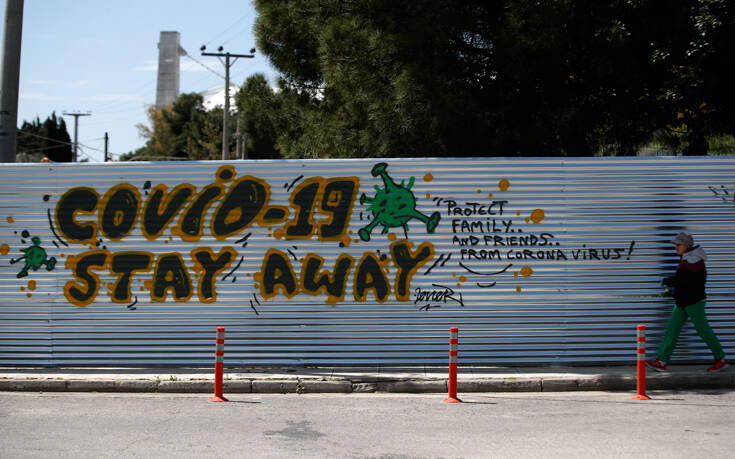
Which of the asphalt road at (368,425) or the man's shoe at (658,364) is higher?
the man's shoe at (658,364)

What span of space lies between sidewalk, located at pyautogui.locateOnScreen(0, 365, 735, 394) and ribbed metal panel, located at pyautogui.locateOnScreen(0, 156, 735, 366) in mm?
545

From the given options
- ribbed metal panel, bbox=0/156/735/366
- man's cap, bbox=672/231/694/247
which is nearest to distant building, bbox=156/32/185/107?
ribbed metal panel, bbox=0/156/735/366

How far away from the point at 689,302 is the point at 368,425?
16.6ft

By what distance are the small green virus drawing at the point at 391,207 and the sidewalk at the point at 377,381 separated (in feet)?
7.16

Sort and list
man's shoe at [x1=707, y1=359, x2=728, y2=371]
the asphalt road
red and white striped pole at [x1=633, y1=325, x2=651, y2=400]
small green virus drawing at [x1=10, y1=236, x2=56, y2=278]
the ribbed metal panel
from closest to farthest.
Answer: the asphalt road → red and white striped pole at [x1=633, y1=325, x2=651, y2=400] → man's shoe at [x1=707, y1=359, x2=728, y2=371] → the ribbed metal panel → small green virus drawing at [x1=10, y1=236, x2=56, y2=278]

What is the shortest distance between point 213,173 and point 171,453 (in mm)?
5211

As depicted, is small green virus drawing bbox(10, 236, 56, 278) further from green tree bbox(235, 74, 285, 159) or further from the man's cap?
the man's cap

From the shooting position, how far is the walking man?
9.27m

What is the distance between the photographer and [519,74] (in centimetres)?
1298

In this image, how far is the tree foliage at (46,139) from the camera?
251ft

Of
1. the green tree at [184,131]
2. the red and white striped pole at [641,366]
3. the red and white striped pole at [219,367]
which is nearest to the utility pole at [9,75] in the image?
the red and white striped pole at [219,367]

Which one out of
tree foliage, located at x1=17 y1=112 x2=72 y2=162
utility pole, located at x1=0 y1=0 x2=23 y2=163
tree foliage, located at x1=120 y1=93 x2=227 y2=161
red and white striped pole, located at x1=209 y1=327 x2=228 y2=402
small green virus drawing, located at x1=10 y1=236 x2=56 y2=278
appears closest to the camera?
red and white striped pole, located at x1=209 y1=327 x2=228 y2=402

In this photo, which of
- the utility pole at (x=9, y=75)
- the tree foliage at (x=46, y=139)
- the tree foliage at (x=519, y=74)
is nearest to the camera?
the utility pole at (x=9, y=75)

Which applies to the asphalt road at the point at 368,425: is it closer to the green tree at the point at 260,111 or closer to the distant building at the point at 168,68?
the green tree at the point at 260,111
